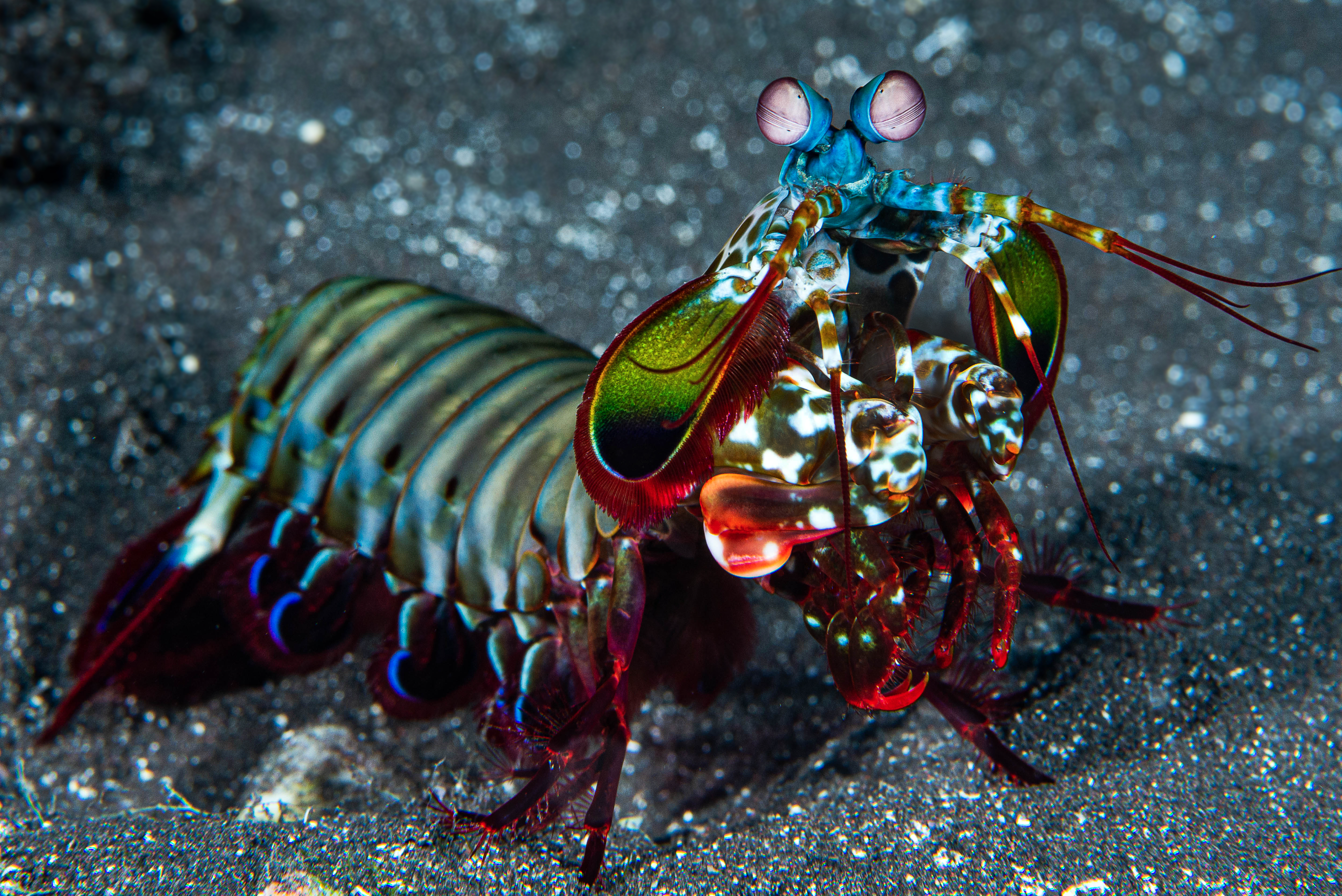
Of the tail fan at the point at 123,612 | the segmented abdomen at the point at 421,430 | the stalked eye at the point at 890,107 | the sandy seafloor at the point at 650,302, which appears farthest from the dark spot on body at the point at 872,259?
the tail fan at the point at 123,612

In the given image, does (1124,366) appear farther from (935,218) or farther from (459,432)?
(459,432)

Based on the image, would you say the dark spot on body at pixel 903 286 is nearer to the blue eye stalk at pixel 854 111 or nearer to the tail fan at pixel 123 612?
the blue eye stalk at pixel 854 111

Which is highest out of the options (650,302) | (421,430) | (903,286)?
(903,286)

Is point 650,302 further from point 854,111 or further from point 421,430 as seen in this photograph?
point 854,111

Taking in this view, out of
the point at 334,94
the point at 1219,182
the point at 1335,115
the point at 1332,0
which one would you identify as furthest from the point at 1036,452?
the point at 334,94

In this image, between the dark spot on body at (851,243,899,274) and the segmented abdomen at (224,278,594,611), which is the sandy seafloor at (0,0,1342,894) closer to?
the segmented abdomen at (224,278,594,611)

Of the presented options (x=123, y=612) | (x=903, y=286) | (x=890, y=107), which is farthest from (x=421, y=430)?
(x=890, y=107)

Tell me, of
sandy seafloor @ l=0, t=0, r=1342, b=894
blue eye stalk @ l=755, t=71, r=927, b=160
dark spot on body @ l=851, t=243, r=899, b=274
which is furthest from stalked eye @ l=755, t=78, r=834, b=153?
sandy seafloor @ l=0, t=0, r=1342, b=894

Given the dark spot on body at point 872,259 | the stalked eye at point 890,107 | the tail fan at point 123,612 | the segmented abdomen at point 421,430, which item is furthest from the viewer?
the tail fan at point 123,612
